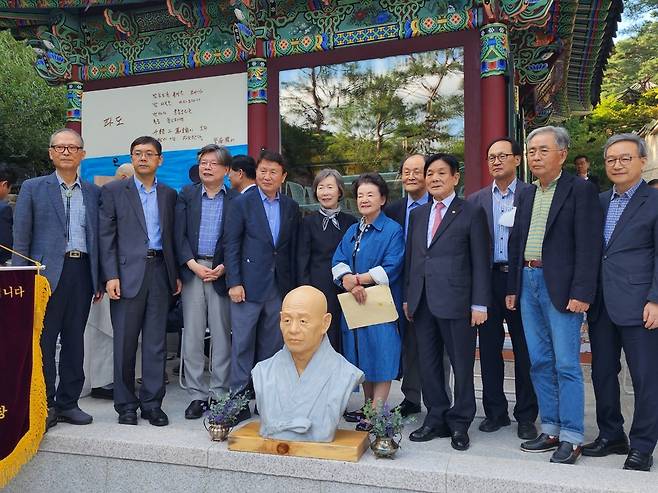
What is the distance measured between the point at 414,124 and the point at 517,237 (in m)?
3.28

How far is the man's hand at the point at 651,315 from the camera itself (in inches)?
117

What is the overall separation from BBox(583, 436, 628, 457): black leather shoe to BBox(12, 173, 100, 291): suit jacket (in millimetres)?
3247

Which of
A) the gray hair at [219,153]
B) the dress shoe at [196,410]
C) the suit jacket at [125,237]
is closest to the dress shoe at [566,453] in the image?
the dress shoe at [196,410]

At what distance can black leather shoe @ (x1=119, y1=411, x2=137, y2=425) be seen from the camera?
3725 millimetres

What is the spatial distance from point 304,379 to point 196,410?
1173 millimetres

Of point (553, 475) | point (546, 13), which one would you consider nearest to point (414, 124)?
point (546, 13)

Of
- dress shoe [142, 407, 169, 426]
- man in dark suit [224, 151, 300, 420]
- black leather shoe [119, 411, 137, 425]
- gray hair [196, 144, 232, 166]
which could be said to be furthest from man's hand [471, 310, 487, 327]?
black leather shoe [119, 411, 137, 425]

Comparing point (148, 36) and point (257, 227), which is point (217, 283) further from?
point (148, 36)

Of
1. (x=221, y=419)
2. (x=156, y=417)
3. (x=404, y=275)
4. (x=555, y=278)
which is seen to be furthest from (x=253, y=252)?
(x=555, y=278)

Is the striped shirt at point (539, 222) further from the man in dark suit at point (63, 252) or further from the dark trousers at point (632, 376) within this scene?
the man in dark suit at point (63, 252)

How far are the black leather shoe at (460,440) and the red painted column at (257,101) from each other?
13.8 ft

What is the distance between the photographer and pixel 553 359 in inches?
134

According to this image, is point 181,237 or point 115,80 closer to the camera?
Answer: point 181,237

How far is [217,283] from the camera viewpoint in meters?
3.98
